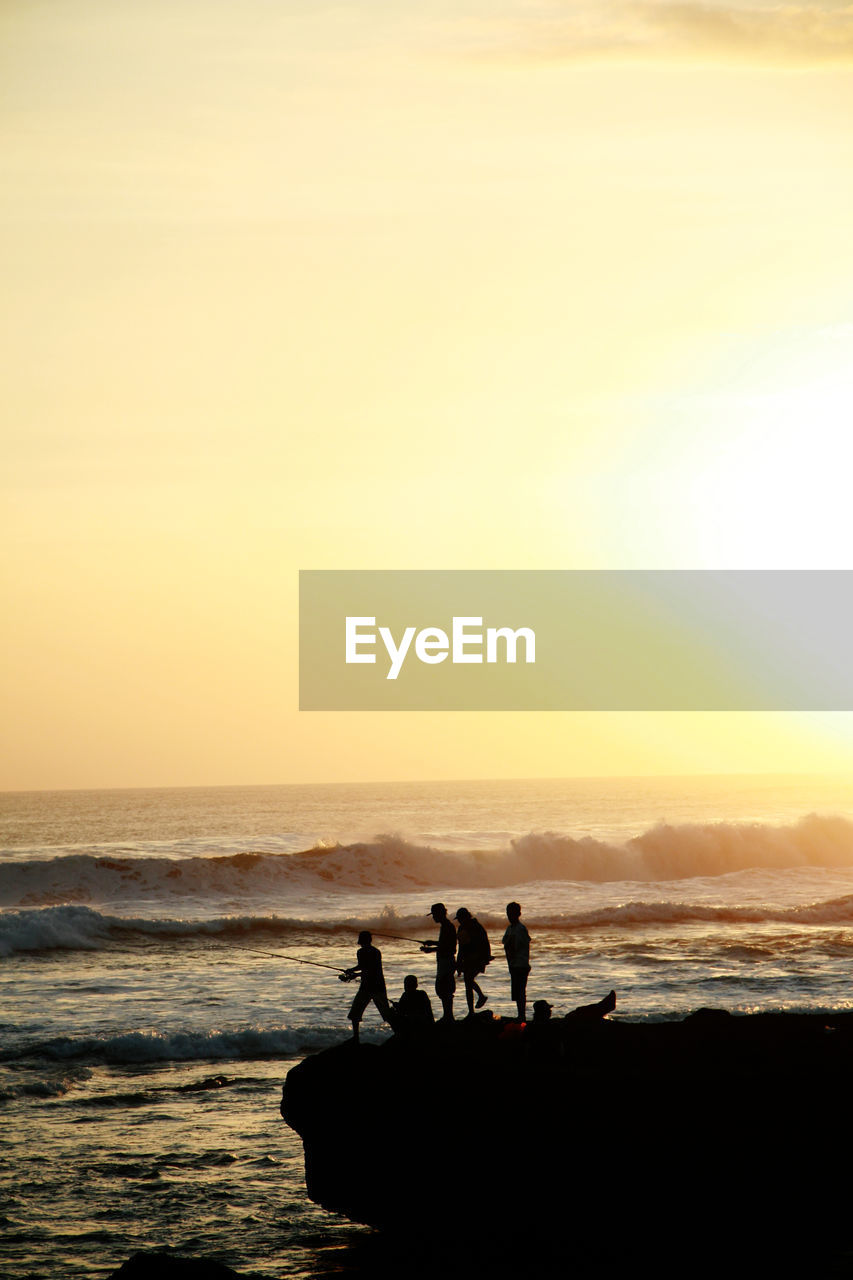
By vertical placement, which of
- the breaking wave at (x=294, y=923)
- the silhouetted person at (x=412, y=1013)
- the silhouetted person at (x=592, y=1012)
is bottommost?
the breaking wave at (x=294, y=923)

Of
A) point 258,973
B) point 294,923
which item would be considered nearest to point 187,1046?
point 258,973

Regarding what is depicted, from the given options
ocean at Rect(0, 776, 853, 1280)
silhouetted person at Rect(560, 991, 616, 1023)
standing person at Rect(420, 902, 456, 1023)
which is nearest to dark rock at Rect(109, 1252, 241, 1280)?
ocean at Rect(0, 776, 853, 1280)

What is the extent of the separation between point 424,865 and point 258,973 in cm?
2682

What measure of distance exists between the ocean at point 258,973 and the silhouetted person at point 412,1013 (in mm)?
1996

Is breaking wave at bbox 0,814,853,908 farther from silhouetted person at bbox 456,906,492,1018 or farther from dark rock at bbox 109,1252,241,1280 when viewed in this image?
dark rock at bbox 109,1252,241,1280

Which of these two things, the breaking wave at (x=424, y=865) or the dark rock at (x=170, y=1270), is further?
the breaking wave at (x=424, y=865)

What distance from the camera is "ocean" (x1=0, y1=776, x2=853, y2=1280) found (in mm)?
12172

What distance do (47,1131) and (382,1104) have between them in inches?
217

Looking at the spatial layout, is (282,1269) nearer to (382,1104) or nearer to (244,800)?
(382,1104)

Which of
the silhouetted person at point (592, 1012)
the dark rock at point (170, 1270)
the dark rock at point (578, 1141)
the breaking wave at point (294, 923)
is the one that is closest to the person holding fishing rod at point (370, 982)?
the dark rock at point (578, 1141)

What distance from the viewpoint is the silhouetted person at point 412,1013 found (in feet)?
42.1

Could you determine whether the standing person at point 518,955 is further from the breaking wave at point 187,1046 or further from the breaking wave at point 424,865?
the breaking wave at point 424,865

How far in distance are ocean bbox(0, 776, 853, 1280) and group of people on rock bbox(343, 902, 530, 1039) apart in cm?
209

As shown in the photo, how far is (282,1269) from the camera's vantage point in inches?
417
